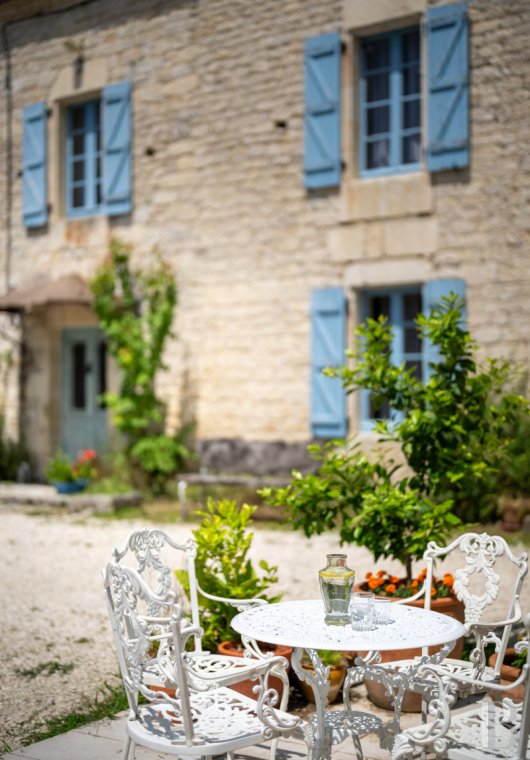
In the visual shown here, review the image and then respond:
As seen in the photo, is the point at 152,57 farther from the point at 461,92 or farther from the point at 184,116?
the point at 461,92

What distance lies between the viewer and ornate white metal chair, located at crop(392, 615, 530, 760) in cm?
242

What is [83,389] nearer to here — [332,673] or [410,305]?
[410,305]

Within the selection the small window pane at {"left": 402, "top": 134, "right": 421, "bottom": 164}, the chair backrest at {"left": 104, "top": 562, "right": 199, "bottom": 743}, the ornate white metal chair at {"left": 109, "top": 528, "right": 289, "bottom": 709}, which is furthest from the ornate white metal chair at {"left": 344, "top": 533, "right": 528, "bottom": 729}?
the small window pane at {"left": 402, "top": 134, "right": 421, "bottom": 164}

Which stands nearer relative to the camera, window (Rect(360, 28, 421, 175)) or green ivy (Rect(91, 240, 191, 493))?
window (Rect(360, 28, 421, 175))

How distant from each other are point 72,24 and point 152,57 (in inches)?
62.7

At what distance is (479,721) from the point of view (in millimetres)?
2686

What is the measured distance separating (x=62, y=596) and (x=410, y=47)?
6.30m

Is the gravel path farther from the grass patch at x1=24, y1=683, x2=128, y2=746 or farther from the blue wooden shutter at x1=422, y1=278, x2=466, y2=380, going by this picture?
the blue wooden shutter at x1=422, y1=278, x2=466, y2=380

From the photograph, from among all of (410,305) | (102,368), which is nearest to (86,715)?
(410,305)

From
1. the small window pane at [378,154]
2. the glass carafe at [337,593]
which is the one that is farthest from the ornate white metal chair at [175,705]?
the small window pane at [378,154]

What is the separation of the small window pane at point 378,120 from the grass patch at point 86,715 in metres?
6.86

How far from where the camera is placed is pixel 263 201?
32.4 feet

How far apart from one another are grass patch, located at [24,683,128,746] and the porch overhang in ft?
23.8

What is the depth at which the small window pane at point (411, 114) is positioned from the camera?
912cm
